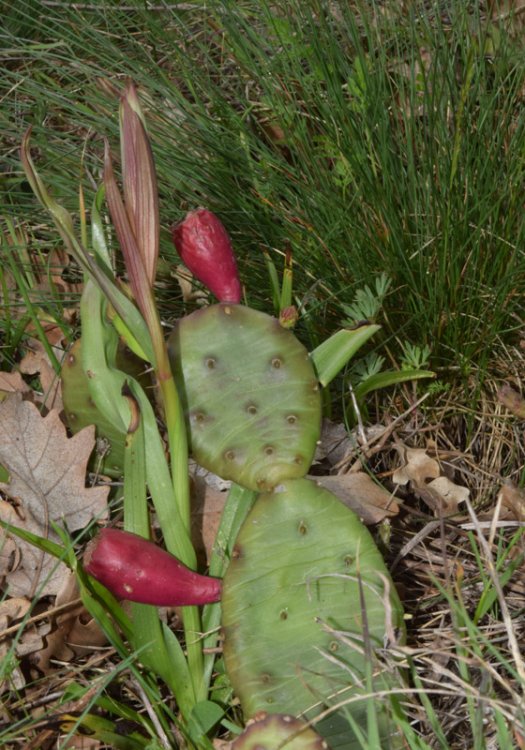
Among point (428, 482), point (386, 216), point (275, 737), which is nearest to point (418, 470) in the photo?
point (428, 482)

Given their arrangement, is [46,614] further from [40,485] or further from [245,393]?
[245,393]

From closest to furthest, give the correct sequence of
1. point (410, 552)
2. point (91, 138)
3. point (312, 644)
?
1. point (312, 644)
2. point (410, 552)
3. point (91, 138)

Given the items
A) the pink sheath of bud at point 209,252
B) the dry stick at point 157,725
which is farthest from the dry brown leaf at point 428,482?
the dry stick at point 157,725

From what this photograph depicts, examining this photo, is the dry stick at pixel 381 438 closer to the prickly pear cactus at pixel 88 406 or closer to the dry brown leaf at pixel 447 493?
the dry brown leaf at pixel 447 493

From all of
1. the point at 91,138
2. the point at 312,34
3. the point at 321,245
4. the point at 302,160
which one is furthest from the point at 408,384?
the point at 91,138

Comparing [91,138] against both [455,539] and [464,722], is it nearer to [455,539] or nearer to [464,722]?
[455,539]

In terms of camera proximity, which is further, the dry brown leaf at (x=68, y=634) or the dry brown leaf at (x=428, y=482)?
the dry brown leaf at (x=428, y=482)
